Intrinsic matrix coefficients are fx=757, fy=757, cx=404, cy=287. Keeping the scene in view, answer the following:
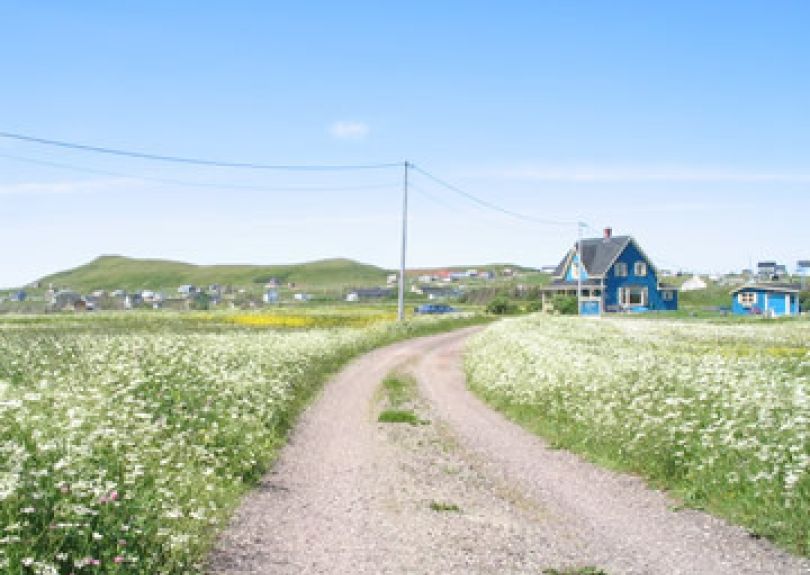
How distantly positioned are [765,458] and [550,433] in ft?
24.1

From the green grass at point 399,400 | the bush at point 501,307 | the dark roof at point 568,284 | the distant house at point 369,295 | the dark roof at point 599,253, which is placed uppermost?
the dark roof at point 599,253

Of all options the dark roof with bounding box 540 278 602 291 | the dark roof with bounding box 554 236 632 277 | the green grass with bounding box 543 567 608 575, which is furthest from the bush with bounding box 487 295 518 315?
the green grass with bounding box 543 567 608 575

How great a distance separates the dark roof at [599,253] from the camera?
290 ft

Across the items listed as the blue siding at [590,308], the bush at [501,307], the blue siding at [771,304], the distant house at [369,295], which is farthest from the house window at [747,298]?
the distant house at [369,295]

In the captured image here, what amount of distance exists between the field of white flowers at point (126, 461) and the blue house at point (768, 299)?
8050cm

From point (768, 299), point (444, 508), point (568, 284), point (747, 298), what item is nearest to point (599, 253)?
point (568, 284)

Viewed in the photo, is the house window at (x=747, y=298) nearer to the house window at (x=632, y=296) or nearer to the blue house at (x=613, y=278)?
the blue house at (x=613, y=278)

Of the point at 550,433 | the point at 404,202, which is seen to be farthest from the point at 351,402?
the point at 404,202

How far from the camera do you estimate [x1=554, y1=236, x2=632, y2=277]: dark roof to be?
88.5m

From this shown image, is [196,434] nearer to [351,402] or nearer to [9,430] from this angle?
[9,430]

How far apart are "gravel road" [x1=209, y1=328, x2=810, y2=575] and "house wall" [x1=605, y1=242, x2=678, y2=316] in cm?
7354

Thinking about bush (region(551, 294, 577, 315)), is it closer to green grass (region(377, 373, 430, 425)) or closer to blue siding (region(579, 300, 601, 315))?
blue siding (region(579, 300, 601, 315))

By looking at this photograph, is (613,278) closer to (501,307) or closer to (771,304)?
(501,307)

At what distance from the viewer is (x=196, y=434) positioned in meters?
14.0
